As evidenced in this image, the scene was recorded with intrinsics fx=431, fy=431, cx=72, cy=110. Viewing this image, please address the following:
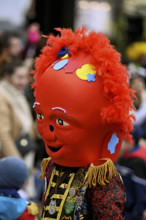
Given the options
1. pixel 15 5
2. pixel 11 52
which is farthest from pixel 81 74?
pixel 15 5

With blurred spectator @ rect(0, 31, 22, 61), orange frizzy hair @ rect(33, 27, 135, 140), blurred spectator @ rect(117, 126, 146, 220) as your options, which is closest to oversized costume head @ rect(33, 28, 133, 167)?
orange frizzy hair @ rect(33, 27, 135, 140)

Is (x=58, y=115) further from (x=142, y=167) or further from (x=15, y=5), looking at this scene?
(x=15, y=5)

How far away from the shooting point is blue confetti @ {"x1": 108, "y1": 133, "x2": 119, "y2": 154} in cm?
261

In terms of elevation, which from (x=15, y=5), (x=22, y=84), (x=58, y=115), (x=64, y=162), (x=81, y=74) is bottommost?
(x=15, y=5)

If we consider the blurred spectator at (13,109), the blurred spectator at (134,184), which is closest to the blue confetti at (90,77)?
the blurred spectator at (134,184)

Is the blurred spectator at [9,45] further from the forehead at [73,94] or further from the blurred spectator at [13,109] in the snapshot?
the forehead at [73,94]

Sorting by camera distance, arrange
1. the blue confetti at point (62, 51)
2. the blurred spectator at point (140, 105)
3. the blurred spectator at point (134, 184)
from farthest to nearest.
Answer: the blurred spectator at point (140, 105) → the blurred spectator at point (134, 184) → the blue confetti at point (62, 51)

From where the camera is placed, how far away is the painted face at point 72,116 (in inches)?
98.3

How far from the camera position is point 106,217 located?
2506 millimetres

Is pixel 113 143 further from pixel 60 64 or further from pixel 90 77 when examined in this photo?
pixel 60 64

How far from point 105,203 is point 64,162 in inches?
13.7

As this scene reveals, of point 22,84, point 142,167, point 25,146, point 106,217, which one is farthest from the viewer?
point 22,84

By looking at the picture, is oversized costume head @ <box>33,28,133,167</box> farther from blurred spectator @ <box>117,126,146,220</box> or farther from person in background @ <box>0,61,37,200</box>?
person in background @ <box>0,61,37,200</box>

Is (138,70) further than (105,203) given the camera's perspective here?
Yes
